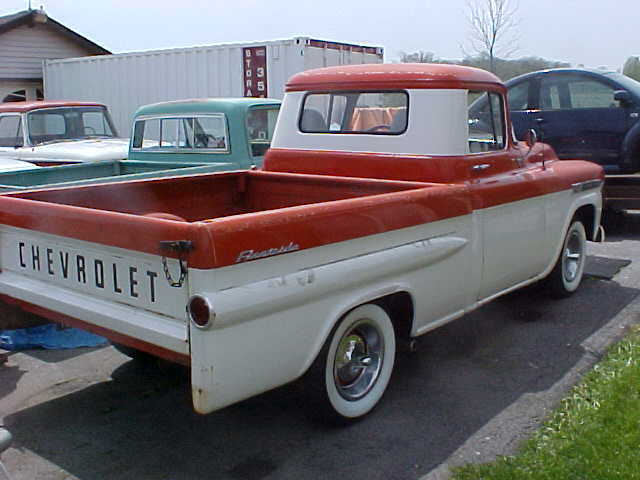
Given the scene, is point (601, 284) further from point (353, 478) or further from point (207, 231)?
point (207, 231)

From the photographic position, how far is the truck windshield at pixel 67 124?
1029 centimetres

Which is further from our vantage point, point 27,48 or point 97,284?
point 27,48

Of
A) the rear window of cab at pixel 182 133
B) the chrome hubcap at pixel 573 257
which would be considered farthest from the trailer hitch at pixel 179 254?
the rear window of cab at pixel 182 133

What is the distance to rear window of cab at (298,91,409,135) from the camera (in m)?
5.05

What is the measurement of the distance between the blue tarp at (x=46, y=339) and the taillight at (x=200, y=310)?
2379 millimetres

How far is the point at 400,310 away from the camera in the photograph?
13.9 ft

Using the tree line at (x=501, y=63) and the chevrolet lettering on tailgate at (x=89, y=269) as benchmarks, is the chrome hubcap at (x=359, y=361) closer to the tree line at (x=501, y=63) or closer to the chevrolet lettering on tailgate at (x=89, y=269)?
the chevrolet lettering on tailgate at (x=89, y=269)

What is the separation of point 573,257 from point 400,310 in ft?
8.92

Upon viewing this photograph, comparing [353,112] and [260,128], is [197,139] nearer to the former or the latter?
[260,128]

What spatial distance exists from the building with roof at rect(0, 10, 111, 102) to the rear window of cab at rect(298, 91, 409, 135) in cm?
1422

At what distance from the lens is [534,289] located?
251 inches

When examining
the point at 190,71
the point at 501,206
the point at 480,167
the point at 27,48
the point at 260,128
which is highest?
the point at 27,48

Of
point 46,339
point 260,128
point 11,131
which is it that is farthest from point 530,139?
point 11,131

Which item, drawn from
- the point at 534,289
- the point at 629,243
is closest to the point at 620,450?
the point at 534,289
